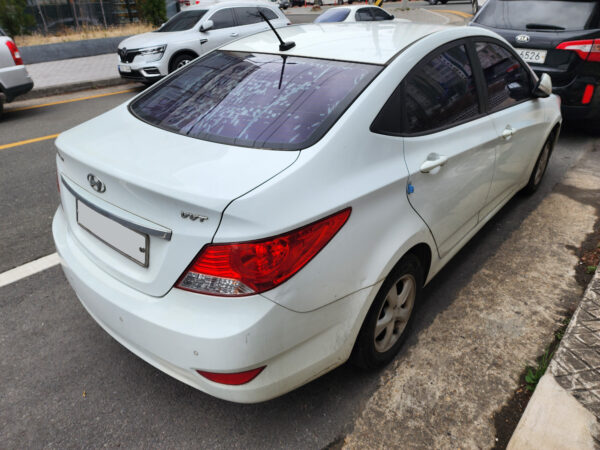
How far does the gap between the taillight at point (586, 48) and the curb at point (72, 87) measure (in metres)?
8.69

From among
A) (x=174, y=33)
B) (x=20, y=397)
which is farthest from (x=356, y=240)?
(x=174, y=33)

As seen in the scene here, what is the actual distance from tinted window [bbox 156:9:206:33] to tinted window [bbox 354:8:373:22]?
A: 12.8 ft

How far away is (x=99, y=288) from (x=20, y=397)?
0.80 m

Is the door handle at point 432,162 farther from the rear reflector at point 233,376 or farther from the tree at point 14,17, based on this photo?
the tree at point 14,17

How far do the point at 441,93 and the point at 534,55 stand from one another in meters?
3.92

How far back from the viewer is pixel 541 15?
580cm

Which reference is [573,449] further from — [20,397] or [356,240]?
[20,397]

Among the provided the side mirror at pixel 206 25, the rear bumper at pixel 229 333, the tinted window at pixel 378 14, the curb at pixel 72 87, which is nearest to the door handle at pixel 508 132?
the rear bumper at pixel 229 333

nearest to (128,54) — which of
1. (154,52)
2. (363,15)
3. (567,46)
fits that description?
(154,52)

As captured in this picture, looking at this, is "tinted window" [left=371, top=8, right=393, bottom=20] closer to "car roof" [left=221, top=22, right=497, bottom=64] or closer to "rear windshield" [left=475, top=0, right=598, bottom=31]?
"rear windshield" [left=475, top=0, right=598, bottom=31]

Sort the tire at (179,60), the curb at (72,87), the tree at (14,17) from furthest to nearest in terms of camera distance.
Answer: the tree at (14,17) < the tire at (179,60) < the curb at (72,87)

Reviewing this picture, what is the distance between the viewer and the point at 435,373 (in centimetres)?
246

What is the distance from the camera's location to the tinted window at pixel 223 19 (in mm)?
10016

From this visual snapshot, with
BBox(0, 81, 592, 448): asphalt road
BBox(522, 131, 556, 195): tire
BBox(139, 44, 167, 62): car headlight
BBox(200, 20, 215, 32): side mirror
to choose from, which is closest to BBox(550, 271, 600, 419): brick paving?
BBox(0, 81, 592, 448): asphalt road
